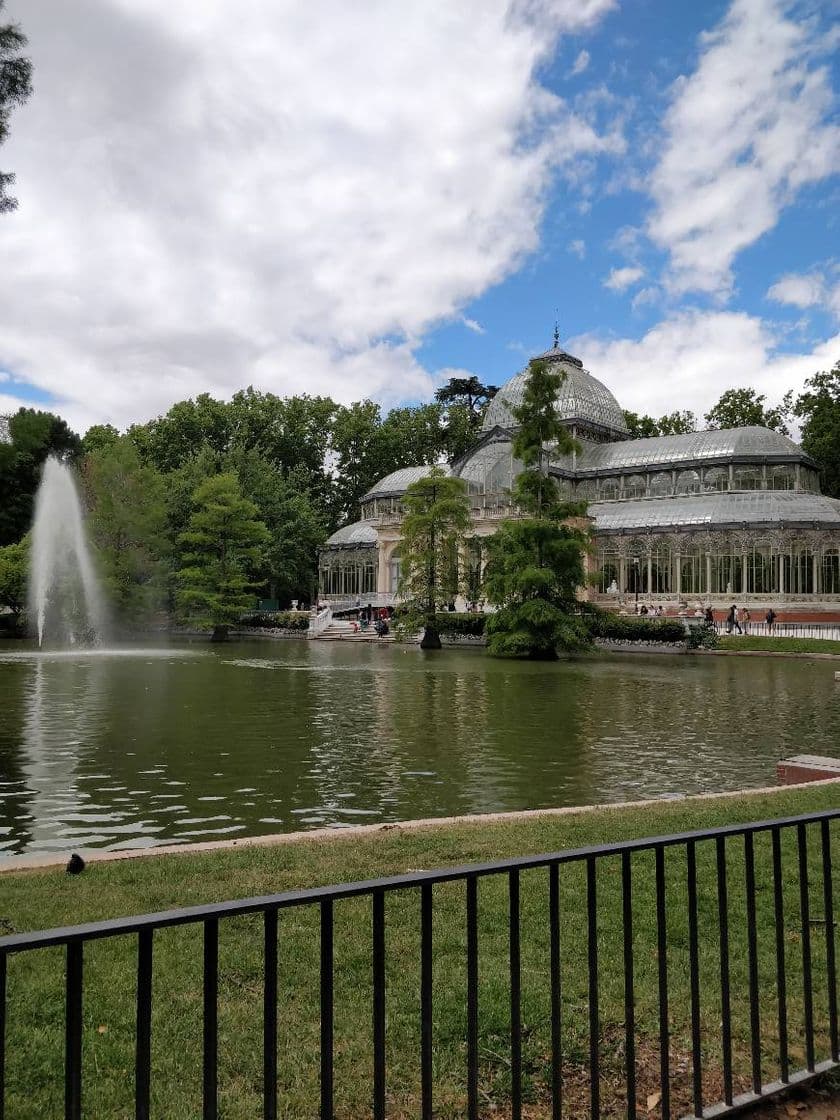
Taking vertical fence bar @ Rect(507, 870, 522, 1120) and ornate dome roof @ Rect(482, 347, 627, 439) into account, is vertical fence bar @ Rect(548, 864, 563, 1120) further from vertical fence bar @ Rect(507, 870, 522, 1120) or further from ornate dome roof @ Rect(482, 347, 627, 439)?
ornate dome roof @ Rect(482, 347, 627, 439)

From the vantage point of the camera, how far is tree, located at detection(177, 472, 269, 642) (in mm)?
44562

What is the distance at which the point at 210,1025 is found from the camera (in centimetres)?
249

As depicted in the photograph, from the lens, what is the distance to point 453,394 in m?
82.6

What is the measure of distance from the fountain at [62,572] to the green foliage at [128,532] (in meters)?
1.38

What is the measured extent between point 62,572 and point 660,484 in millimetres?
A: 36594

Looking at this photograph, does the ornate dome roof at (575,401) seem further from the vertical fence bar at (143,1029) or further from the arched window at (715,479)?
the vertical fence bar at (143,1029)

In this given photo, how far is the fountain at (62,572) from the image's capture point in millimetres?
40594

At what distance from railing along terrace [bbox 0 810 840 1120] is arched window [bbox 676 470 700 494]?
52.5 metres

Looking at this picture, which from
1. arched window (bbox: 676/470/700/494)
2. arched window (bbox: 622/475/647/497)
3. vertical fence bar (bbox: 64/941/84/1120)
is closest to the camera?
vertical fence bar (bbox: 64/941/84/1120)

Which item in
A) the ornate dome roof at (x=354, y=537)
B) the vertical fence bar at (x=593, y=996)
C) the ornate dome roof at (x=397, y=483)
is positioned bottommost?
the vertical fence bar at (x=593, y=996)

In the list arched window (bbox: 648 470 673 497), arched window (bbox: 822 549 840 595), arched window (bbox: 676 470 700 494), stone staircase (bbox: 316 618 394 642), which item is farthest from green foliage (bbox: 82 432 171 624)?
arched window (bbox: 822 549 840 595)

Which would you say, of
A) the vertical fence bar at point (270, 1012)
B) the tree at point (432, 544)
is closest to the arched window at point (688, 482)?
the tree at point (432, 544)

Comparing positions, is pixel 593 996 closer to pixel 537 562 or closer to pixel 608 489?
pixel 537 562

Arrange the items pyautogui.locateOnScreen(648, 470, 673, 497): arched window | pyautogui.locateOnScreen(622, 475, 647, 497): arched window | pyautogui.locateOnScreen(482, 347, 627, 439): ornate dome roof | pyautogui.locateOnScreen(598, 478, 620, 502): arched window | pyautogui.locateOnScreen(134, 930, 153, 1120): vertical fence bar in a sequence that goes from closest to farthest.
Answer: pyautogui.locateOnScreen(134, 930, 153, 1120): vertical fence bar → pyautogui.locateOnScreen(648, 470, 673, 497): arched window → pyautogui.locateOnScreen(622, 475, 647, 497): arched window → pyautogui.locateOnScreen(598, 478, 620, 502): arched window → pyautogui.locateOnScreen(482, 347, 627, 439): ornate dome roof
